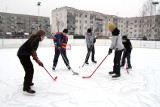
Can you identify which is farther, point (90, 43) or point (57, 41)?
point (90, 43)

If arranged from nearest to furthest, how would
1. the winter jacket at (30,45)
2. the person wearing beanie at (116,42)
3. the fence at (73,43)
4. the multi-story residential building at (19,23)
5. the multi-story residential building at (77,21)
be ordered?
the winter jacket at (30,45) < the person wearing beanie at (116,42) < the fence at (73,43) < the multi-story residential building at (77,21) < the multi-story residential building at (19,23)

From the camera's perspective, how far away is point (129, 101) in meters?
2.83

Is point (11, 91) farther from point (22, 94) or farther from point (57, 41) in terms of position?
point (57, 41)

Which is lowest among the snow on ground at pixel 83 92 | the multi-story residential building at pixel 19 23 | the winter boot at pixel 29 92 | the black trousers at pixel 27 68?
the snow on ground at pixel 83 92

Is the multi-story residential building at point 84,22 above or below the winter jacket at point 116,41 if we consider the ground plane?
above

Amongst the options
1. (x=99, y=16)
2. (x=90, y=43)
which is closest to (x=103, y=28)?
(x=99, y=16)

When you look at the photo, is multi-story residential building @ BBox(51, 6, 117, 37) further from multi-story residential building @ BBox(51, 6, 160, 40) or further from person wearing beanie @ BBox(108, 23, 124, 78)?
person wearing beanie @ BBox(108, 23, 124, 78)

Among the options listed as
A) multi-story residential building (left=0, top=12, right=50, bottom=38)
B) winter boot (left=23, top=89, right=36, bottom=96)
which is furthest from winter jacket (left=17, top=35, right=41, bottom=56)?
multi-story residential building (left=0, top=12, right=50, bottom=38)

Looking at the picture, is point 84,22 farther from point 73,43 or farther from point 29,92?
point 29,92

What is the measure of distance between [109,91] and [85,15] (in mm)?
45159

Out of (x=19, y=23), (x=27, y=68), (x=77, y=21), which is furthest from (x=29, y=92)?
(x=19, y=23)

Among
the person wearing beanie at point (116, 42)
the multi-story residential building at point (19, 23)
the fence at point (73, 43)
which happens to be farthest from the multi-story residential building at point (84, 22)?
the person wearing beanie at point (116, 42)

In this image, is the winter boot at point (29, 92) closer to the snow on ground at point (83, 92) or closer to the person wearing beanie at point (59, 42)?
the snow on ground at point (83, 92)

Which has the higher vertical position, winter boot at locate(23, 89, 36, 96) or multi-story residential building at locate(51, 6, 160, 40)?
multi-story residential building at locate(51, 6, 160, 40)
